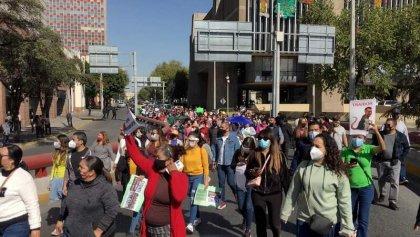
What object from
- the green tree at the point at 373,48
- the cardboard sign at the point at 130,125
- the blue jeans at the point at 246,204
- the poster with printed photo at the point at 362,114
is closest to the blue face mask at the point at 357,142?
the poster with printed photo at the point at 362,114

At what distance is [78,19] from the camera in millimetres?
177125

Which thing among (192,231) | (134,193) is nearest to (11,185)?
(134,193)

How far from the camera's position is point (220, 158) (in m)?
8.54

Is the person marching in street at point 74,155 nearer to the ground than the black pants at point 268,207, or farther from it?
farther from it

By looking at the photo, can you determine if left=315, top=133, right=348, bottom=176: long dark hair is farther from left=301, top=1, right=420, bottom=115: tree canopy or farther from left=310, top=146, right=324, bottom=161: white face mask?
left=301, top=1, right=420, bottom=115: tree canopy

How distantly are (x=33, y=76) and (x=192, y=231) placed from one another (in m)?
18.1

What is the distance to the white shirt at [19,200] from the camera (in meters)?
4.35

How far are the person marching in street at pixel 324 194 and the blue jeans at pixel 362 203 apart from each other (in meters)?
1.62

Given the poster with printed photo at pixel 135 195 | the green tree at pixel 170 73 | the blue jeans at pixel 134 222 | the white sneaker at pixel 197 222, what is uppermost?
the green tree at pixel 170 73

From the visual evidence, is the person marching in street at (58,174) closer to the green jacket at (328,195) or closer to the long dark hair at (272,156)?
the long dark hair at (272,156)

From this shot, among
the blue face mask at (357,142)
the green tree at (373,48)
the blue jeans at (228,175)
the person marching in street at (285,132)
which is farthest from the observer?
the green tree at (373,48)

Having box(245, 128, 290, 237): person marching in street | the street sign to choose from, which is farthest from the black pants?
the street sign

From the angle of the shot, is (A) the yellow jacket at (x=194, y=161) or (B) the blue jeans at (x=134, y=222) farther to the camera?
(A) the yellow jacket at (x=194, y=161)

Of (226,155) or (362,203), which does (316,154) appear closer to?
(362,203)
